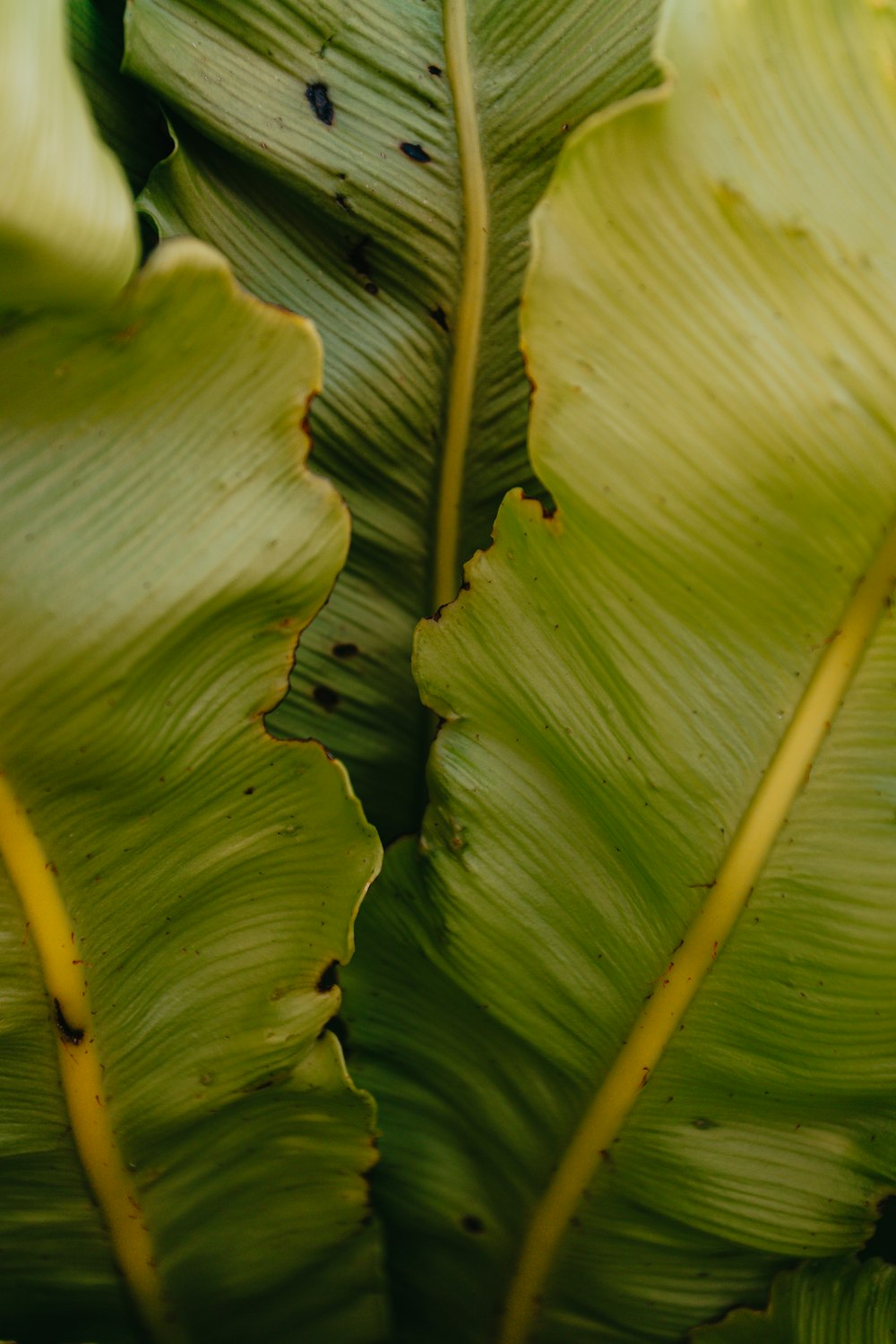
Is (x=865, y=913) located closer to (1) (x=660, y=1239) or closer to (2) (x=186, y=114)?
(1) (x=660, y=1239)

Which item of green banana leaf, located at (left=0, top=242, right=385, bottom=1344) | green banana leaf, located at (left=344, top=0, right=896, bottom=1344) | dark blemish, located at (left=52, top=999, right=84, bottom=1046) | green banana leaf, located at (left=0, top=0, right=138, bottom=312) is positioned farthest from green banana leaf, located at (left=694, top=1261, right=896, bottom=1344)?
green banana leaf, located at (left=0, top=0, right=138, bottom=312)

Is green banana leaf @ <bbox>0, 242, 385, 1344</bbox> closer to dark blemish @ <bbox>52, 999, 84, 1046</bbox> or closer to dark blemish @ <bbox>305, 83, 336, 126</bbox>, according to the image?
dark blemish @ <bbox>52, 999, 84, 1046</bbox>

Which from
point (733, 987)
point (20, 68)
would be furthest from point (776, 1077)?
point (20, 68)

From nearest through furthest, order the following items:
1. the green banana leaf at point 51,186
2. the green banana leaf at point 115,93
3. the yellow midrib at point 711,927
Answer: the green banana leaf at point 51,186
the yellow midrib at point 711,927
the green banana leaf at point 115,93

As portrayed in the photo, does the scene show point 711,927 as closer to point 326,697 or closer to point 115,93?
point 326,697

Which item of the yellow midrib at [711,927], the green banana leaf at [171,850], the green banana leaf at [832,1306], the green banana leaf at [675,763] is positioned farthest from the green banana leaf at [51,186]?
the green banana leaf at [832,1306]

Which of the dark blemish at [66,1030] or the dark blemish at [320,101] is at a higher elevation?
the dark blemish at [320,101]

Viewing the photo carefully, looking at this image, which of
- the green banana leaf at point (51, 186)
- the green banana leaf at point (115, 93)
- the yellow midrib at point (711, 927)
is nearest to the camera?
the green banana leaf at point (51, 186)

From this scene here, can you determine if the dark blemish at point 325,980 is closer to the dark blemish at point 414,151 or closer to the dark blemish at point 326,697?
the dark blemish at point 326,697
